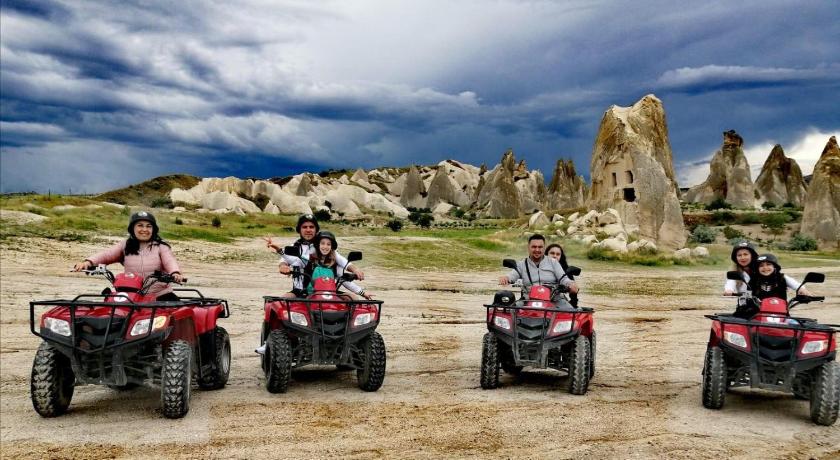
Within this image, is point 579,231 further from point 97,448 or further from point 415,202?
point 415,202

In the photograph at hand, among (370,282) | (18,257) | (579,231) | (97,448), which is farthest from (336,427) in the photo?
(579,231)

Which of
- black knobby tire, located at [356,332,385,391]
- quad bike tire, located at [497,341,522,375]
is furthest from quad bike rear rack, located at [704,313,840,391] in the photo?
black knobby tire, located at [356,332,385,391]

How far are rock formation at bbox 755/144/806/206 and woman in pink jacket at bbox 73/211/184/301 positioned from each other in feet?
264

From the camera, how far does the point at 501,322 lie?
8406 millimetres

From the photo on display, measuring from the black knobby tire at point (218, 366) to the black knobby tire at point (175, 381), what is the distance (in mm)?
1141

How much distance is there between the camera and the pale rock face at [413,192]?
126 meters

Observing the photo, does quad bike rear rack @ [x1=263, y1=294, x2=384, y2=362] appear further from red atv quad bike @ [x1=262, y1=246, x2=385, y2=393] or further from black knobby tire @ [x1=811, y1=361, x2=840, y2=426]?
black knobby tire @ [x1=811, y1=361, x2=840, y2=426]

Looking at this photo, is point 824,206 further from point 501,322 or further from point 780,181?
point 501,322

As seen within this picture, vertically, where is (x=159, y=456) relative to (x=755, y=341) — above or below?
below

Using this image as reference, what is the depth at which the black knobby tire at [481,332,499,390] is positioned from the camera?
8484mm

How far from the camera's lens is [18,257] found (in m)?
20.8

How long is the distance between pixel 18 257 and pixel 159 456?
1759 cm

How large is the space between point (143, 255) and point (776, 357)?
640 centimetres

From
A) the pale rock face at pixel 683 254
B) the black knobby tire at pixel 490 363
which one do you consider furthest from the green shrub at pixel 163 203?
the black knobby tire at pixel 490 363
